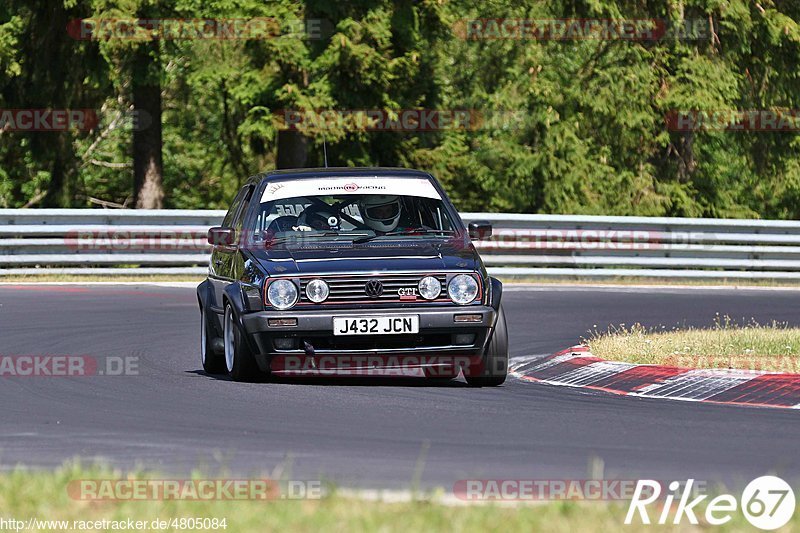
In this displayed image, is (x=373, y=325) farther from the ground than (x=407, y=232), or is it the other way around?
(x=407, y=232)

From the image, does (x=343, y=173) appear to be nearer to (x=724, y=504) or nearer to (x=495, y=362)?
(x=495, y=362)

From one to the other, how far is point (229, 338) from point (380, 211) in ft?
5.10

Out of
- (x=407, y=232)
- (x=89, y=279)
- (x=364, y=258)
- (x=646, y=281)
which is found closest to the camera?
(x=364, y=258)

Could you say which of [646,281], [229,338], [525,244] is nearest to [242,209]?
[229,338]

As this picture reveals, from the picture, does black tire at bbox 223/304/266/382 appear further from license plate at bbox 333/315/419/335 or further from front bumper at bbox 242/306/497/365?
license plate at bbox 333/315/419/335

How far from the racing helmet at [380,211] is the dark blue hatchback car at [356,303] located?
1.6 inches

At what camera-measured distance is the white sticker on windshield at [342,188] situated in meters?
12.2

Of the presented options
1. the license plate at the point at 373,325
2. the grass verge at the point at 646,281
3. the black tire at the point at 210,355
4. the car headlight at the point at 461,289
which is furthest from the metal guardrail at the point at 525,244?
the license plate at the point at 373,325

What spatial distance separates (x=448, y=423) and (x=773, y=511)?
3.20m

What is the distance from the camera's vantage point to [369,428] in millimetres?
8828

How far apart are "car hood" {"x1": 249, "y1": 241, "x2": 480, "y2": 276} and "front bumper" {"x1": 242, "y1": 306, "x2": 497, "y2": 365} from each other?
0.98 feet

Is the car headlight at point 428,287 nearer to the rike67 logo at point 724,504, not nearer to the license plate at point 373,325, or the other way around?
the license plate at point 373,325

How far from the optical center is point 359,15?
110ft

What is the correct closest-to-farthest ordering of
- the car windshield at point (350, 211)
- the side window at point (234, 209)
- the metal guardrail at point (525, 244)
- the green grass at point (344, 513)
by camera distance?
the green grass at point (344, 513) < the car windshield at point (350, 211) < the side window at point (234, 209) < the metal guardrail at point (525, 244)
